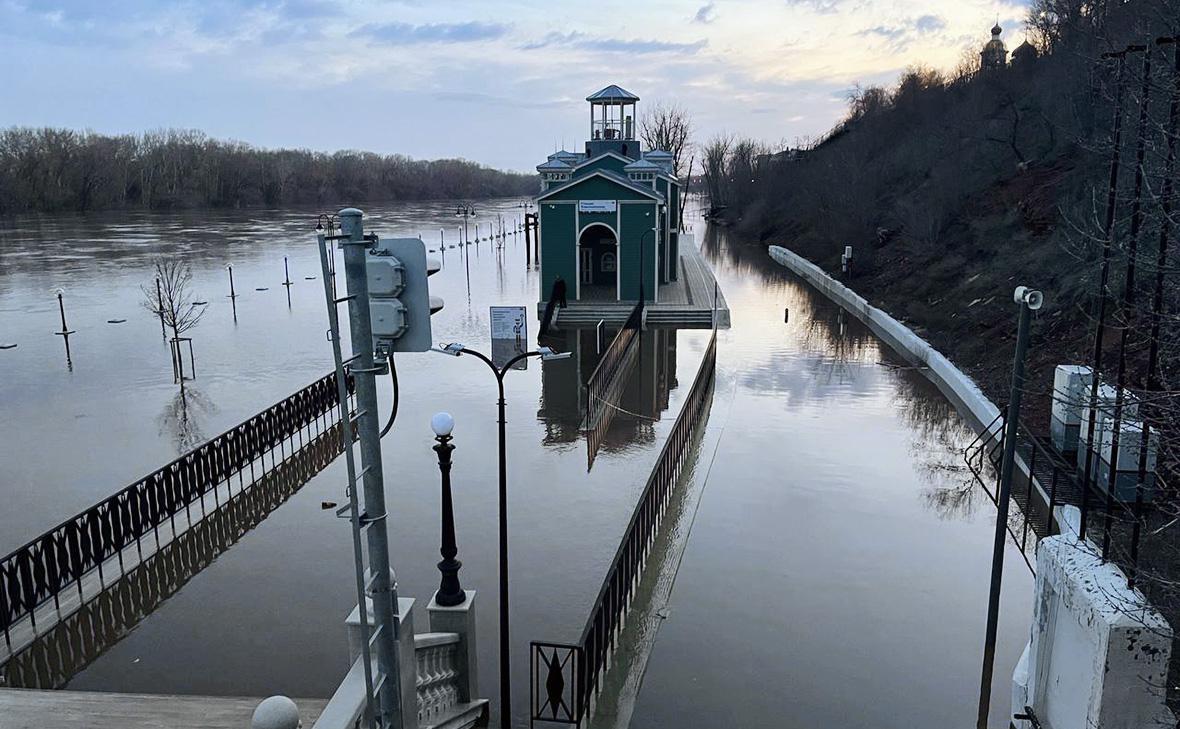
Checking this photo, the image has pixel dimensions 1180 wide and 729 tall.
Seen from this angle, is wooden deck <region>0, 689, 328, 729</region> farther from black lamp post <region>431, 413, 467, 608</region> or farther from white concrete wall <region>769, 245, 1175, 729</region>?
white concrete wall <region>769, 245, 1175, 729</region>

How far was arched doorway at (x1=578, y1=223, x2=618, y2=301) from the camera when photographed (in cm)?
2955

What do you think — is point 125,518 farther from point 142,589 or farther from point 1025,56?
point 1025,56

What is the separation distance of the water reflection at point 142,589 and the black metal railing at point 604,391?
4664 mm

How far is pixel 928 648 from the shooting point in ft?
26.7

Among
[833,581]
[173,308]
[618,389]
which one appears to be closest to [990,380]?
[618,389]

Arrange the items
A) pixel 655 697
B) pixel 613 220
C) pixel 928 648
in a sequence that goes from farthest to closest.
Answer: pixel 613 220 → pixel 928 648 → pixel 655 697

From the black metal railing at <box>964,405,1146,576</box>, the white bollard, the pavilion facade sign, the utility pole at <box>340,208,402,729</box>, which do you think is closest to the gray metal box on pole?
the utility pole at <box>340,208,402,729</box>

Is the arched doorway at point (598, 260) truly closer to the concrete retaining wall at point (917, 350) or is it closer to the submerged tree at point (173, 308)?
the concrete retaining wall at point (917, 350)

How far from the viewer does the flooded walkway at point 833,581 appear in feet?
24.2

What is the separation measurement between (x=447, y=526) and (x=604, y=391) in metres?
9.72

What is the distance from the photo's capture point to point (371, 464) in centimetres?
358

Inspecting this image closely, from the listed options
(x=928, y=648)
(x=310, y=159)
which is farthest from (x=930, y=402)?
(x=310, y=159)

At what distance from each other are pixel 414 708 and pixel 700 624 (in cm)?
413

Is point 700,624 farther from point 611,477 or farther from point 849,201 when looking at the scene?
point 849,201
